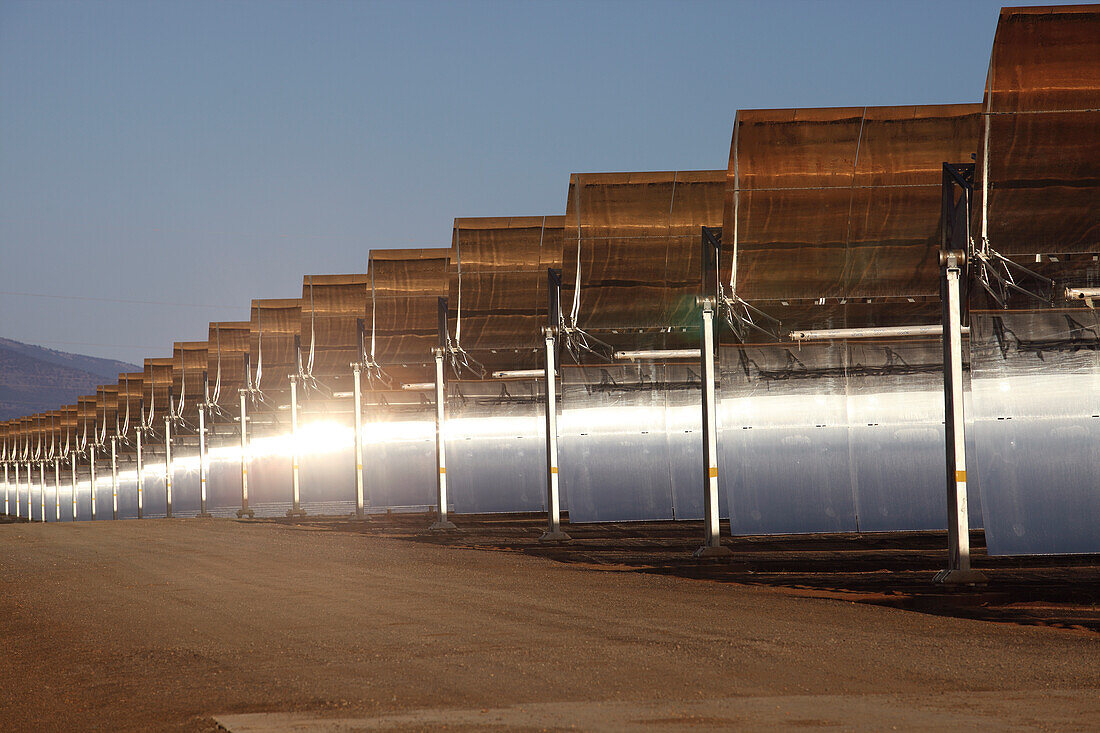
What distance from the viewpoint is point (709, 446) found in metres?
24.6

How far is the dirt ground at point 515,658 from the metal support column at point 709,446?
235 cm

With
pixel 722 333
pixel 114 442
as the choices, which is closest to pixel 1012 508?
pixel 722 333

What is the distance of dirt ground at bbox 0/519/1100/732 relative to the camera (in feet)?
31.3

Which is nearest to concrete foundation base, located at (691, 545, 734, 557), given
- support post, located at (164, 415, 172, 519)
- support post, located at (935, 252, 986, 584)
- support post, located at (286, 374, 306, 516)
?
support post, located at (935, 252, 986, 584)

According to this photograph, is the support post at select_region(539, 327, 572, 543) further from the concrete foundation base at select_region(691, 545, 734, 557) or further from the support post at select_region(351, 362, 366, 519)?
the support post at select_region(351, 362, 366, 519)

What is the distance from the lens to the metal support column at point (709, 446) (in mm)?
24359

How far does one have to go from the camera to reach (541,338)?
3703 centimetres

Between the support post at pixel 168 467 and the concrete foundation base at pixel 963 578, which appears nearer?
the concrete foundation base at pixel 963 578

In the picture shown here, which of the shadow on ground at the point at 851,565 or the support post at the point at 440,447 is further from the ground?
the support post at the point at 440,447

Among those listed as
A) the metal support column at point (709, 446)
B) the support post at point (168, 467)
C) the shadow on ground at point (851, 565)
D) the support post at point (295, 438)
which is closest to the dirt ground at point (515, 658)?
the shadow on ground at point (851, 565)

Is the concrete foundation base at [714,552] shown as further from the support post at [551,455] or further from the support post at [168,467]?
the support post at [168,467]

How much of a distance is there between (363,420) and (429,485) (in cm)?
335

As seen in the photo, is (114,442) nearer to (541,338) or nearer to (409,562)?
(541,338)

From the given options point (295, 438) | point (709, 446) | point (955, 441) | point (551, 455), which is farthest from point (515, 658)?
point (295, 438)
